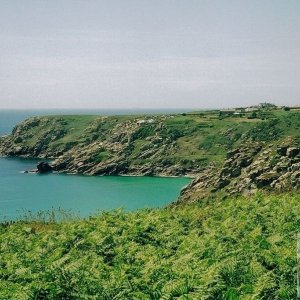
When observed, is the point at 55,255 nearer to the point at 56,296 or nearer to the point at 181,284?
the point at 56,296

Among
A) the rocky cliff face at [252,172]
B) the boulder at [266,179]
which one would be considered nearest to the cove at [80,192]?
the rocky cliff face at [252,172]

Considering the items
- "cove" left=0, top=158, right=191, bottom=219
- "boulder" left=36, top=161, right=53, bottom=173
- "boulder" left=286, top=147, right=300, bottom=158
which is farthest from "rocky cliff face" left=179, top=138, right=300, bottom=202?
"boulder" left=36, top=161, right=53, bottom=173

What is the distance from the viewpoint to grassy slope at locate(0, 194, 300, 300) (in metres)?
12.2

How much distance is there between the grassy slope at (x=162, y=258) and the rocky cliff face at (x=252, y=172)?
50.3m

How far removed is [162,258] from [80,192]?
352 feet

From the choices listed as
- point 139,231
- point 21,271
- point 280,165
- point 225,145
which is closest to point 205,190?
point 280,165

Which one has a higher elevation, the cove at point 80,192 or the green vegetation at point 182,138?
the green vegetation at point 182,138

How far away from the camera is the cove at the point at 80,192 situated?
4067 inches

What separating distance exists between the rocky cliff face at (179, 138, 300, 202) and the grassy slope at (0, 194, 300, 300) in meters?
50.3

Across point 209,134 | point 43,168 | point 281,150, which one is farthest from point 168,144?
point 281,150

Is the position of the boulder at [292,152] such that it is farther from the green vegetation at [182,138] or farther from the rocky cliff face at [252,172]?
the green vegetation at [182,138]

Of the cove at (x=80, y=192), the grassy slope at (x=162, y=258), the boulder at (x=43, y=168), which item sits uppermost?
the grassy slope at (x=162, y=258)

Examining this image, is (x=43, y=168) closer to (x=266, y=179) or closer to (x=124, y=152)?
(x=124, y=152)

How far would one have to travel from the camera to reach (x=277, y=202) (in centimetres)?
2617
